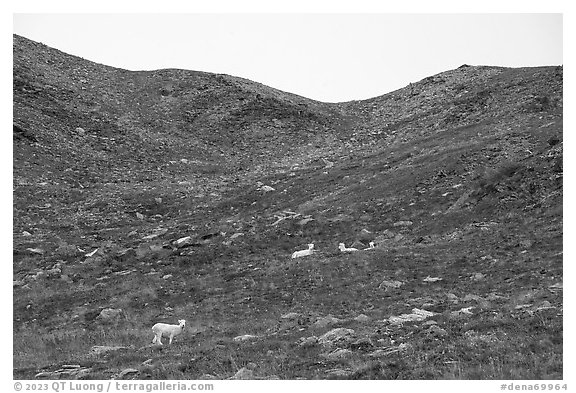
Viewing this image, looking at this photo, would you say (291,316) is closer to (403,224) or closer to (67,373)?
(67,373)

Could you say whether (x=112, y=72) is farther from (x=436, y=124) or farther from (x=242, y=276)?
(x=242, y=276)

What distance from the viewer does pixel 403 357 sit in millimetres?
16000

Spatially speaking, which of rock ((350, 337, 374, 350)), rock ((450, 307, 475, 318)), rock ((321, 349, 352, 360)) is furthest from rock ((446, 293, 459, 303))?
rock ((321, 349, 352, 360))

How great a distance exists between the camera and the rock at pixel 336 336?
18422mm

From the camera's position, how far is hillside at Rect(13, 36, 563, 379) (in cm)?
1792

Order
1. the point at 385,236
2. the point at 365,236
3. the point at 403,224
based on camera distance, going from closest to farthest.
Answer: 1. the point at 385,236
2. the point at 365,236
3. the point at 403,224

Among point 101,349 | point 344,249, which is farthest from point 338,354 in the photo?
point 344,249

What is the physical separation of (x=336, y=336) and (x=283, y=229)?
59.2ft

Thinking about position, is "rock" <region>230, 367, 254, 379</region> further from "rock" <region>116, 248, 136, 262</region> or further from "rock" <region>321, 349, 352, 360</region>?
"rock" <region>116, 248, 136, 262</region>

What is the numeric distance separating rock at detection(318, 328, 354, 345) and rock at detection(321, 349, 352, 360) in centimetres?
97

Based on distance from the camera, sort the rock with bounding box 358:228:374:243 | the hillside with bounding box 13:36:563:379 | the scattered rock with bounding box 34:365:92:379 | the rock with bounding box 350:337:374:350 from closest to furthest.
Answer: the scattered rock with bounding box 34:365:92:379 → the rock with bounding box 350:337:374:350 → the hillside with bounding box 13:36:563:379 → the rock with bounding box 358:228:374:243

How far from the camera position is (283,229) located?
36.7 metres

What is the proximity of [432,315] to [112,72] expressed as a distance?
6771 centimetres
